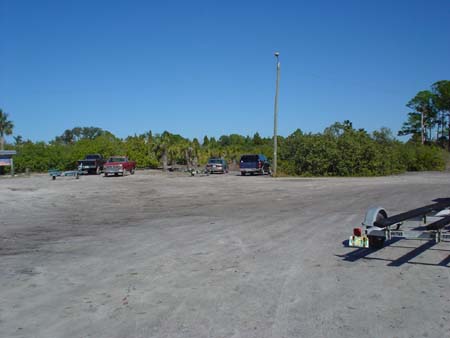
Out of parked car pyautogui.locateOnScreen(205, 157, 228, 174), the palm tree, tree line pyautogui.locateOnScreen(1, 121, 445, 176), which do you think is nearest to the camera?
tree line pyautogui.locateOnScreen(1, 121, 445, 176)

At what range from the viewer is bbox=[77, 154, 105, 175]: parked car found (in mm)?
45156

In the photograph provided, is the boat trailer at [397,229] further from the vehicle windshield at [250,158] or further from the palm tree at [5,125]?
the palm tree at [5,125]

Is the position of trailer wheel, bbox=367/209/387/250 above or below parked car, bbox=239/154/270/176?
below

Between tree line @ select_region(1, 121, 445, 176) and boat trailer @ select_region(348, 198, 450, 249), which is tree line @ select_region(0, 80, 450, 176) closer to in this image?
tree line @ select_region(1, 121, 445, 176)

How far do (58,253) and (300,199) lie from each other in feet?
38.8

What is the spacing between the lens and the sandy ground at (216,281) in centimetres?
483

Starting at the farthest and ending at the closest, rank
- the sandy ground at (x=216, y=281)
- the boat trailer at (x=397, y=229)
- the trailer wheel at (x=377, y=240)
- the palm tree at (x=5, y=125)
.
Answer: the palm tree at (x=5, y=125)
the trailer wheel at (x=377, y=240)
the boat trailer at (x=397, y=229)
the sandy ground at (x=216, y=281)

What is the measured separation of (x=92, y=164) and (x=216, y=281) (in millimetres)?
41051

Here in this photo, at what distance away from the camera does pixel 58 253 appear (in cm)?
867

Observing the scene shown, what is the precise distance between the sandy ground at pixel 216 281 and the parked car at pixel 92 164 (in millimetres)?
33142

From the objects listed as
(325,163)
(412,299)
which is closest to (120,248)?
(412,299)

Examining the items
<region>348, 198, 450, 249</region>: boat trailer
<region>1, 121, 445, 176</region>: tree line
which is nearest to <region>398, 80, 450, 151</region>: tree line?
<region>1, 121, 445, 176</region>: tree line

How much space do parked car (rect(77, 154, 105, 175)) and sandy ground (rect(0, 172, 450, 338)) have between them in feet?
109

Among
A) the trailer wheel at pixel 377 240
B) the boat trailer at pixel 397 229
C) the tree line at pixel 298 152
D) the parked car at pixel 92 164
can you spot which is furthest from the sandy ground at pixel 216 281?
the parked car at pixel 92 164
